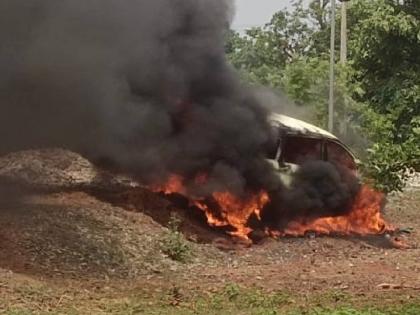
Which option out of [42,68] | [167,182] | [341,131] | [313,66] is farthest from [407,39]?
[42,68]

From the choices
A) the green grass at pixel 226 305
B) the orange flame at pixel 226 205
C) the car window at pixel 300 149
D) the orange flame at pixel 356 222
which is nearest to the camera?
the green grass at pixel 226 305

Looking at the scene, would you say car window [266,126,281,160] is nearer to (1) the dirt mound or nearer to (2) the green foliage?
(1) the dirt mound

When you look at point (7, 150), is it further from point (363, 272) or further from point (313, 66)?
point (313, 66)

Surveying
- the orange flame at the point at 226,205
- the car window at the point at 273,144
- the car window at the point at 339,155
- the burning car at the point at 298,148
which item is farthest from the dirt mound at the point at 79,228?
the car window at the point at 339,155

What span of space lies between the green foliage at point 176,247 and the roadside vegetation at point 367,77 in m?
4.37

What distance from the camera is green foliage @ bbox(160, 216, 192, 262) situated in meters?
10.5

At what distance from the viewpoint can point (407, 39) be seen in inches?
1052

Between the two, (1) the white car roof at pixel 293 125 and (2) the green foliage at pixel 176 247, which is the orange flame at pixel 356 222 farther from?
(2) the green foliage at pixel 176 247

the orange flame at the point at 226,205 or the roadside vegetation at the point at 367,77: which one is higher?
the roadside vegetation at the point at 367,77

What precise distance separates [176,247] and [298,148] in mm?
3889

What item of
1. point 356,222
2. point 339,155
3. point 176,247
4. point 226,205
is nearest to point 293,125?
point 339,155

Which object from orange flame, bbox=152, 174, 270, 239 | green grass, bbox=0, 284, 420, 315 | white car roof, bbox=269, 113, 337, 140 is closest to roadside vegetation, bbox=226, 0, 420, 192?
white car roof, bbox=269, 113, 337, 140

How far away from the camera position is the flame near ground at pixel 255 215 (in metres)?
12.4

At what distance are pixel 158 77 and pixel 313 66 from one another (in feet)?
35.8
